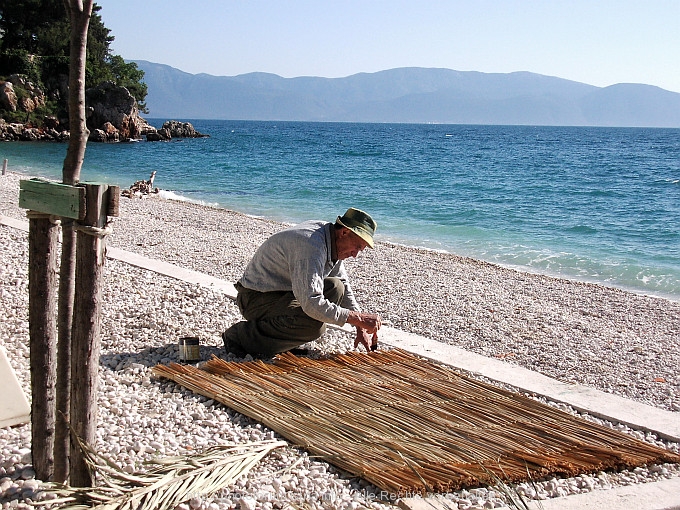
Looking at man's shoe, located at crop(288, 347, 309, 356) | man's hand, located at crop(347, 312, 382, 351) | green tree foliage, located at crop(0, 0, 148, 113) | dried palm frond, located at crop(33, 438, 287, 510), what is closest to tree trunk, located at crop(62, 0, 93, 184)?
dried palm frond, located at crop(33, 438, 287, 510)

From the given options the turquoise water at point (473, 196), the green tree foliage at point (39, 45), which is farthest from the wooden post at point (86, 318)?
the green tree foliage at point (39, 45)

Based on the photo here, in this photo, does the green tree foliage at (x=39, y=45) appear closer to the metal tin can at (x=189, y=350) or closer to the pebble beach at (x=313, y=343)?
the pebble beach at (x=313, y=343)

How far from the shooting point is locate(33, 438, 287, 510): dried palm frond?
2.70 m

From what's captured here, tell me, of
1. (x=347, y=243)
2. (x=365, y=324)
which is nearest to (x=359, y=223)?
(x=347, y=243)

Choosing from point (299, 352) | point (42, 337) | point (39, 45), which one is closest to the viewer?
point (42, 337)

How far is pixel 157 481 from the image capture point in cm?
291

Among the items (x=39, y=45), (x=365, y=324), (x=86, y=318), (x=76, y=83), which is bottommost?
(x=365, y=324)

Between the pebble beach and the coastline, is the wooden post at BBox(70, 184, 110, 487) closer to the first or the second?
the pebble beach

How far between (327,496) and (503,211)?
19.9 metres

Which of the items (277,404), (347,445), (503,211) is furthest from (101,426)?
(503,211)

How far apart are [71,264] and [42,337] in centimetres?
41

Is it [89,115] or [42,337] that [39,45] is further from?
[42,337]

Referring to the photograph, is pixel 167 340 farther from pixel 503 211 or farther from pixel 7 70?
pixel 7 70

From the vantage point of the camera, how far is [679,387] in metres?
5.83
